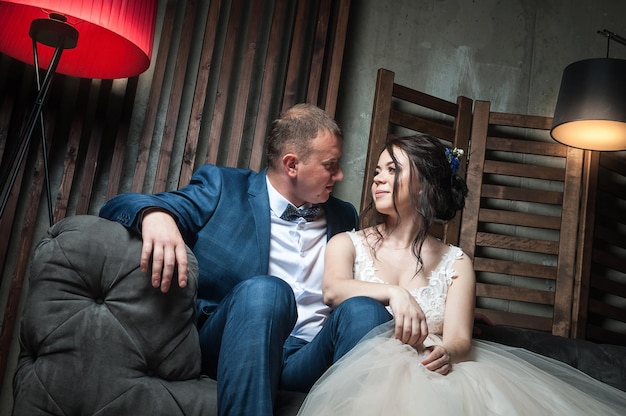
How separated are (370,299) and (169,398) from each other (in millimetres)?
487

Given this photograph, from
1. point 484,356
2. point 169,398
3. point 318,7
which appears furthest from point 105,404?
point 318,7

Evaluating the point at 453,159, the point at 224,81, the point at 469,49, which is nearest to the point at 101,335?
the point at 453,159

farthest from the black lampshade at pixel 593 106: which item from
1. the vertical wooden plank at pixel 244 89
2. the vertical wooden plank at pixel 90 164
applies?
the vertical wooden plank at pixel 90 164

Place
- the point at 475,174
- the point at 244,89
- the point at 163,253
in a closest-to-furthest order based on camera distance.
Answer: the point at 163,253 → the point at 244,89 → the point at 475,174

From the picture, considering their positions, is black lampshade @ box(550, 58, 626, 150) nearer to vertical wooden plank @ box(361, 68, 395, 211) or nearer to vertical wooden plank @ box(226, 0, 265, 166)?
vertical wooden plank @ box(361, 68, 395, 211)

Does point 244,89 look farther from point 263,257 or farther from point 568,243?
point 568,243

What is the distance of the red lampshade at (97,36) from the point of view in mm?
1968

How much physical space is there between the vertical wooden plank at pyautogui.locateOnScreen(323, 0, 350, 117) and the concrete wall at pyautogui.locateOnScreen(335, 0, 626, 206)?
31 centimetres

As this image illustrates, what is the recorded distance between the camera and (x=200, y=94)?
8.48 ft

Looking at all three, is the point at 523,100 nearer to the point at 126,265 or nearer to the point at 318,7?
the point at 318,7

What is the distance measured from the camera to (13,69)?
2.36 meters

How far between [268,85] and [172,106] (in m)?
0.41

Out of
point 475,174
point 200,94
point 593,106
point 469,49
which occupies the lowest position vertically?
point 475,174

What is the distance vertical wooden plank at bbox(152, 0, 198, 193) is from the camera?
253cm
